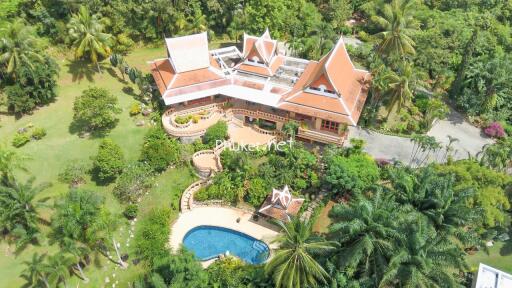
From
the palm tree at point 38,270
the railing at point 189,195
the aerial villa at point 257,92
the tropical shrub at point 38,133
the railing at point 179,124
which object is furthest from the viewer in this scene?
the railing at point 179,124

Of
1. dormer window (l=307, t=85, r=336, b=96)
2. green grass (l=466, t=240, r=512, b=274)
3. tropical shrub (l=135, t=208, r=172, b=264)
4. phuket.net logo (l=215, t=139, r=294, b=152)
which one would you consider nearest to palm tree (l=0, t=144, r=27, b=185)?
tropical shrub (l=135, t=208, r=172, b=264)

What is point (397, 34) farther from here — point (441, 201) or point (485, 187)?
point (441, 201)

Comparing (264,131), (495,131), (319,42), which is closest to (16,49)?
(264,131)

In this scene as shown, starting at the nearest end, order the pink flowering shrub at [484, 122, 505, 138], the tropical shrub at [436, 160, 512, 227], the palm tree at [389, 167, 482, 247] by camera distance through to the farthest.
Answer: the palm tree at [389, 167, 482, 247]
the tropical shrub at [436, 160, 512, 227]
the pink flowering shrub at [484, 122, 505, 138]

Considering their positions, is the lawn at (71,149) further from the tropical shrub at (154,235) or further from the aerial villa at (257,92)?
the aerial villa at (257,92)

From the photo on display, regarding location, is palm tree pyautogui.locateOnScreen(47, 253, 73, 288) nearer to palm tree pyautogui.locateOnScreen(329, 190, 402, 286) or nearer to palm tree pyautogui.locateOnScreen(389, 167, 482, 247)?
palm tree pyautogui.locateOnScreen(329, 190, 402, 286)

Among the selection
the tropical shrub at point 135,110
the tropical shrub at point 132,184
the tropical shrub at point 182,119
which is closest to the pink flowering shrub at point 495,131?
the tropical shrub at point 182,119
